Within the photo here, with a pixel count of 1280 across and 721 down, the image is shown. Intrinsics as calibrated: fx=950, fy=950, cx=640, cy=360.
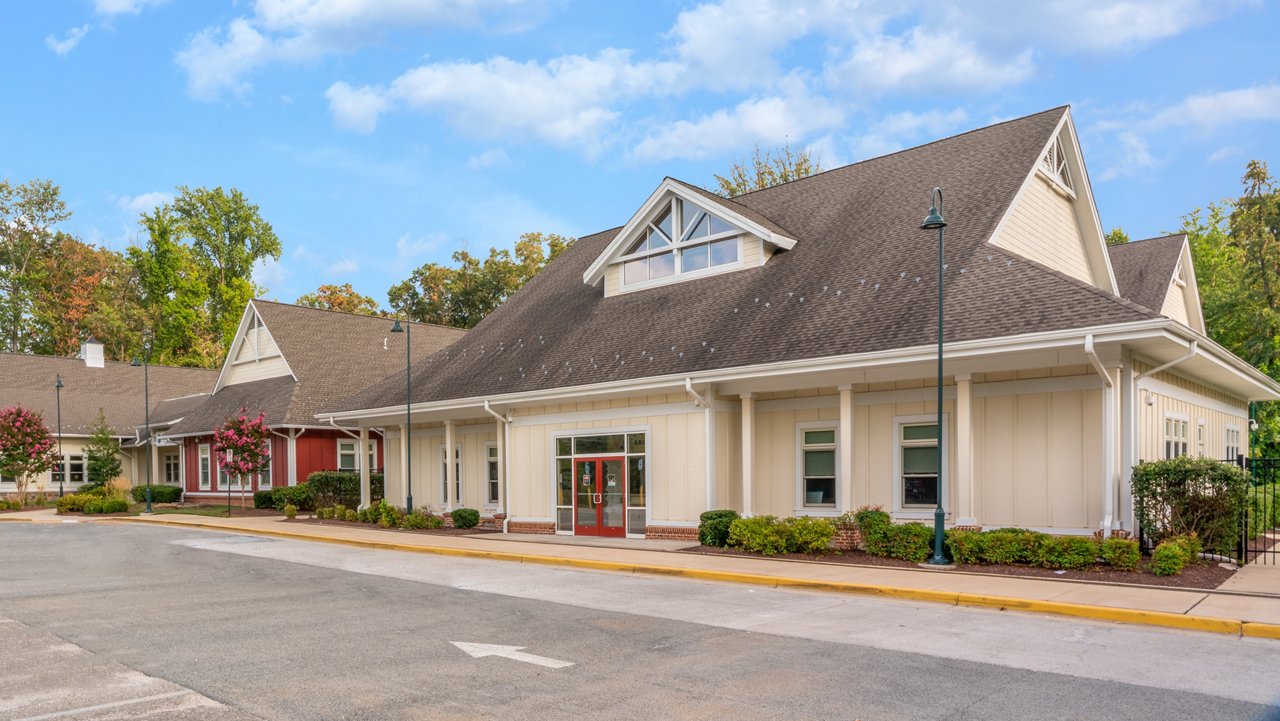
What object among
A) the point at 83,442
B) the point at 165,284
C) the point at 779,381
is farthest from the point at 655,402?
the point at 165,284

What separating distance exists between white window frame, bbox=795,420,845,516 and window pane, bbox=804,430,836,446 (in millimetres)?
47

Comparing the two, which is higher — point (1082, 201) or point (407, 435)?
point (1082, 201)

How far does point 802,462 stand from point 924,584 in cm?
659

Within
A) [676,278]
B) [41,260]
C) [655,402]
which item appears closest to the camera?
[655,402]

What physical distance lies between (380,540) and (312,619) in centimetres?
1140

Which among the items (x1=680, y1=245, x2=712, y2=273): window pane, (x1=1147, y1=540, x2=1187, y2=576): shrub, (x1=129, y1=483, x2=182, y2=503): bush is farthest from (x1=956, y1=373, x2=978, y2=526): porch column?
(x1=129, y1=483, x2=182, y2=503): bush

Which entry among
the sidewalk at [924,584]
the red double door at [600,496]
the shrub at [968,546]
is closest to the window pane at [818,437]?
the sidewalk at [924,584]

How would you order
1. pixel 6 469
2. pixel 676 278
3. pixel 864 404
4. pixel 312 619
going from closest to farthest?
pixel 312 619, pixel 864 404, pixel 676 278, pixel 6 469

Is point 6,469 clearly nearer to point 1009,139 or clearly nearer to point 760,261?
point 760,261

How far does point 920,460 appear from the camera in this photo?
723 inches

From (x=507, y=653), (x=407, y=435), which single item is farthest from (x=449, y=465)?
(x=507, y=653)

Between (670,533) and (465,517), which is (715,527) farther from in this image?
(465,517)

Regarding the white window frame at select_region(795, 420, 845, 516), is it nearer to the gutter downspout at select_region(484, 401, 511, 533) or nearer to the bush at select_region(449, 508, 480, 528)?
the gutter downspout at select_region(484, 401, 511, 533)

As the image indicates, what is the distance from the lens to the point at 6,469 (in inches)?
1624
